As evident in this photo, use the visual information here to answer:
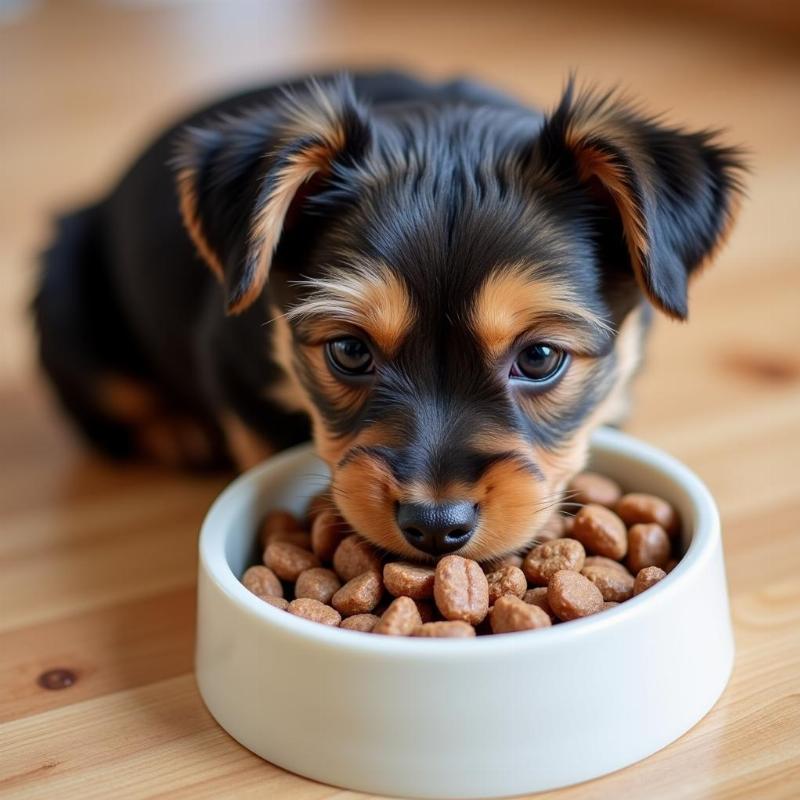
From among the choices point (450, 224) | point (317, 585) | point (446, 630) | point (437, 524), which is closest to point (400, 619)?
point (446, 630)

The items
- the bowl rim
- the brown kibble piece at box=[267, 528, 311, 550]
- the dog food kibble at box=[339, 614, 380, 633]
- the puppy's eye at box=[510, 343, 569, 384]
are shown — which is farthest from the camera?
the brown kibble piece at box=[267, 528, 311, 550]

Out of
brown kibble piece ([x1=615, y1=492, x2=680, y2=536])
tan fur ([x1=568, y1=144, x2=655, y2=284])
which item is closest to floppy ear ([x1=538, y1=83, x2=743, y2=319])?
tan fur ([x1=568, y1=144, x2=655, y2=284])

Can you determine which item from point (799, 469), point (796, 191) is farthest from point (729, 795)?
point (796, 191)

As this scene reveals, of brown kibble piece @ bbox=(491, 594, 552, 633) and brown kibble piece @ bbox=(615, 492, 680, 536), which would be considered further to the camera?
brown kibble piece @ bbox=(615, 492, 680, 536)

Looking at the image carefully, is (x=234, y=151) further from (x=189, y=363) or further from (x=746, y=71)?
(x=746, y=71)

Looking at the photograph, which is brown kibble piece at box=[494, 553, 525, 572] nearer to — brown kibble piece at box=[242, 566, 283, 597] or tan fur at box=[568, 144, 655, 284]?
brown kibble piece at box=[242, 566, 283, 597]

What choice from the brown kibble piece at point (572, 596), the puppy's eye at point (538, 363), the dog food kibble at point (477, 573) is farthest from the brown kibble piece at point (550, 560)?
the puppy's eye at point (538, 363)

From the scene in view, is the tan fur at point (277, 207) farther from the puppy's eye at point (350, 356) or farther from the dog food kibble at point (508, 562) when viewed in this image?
the dog food kibble at point (508, 562)
